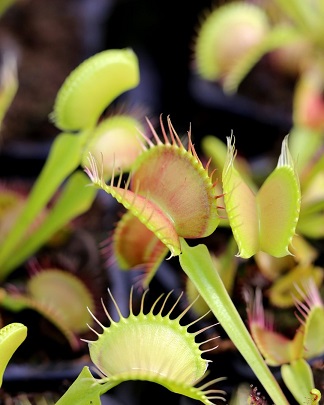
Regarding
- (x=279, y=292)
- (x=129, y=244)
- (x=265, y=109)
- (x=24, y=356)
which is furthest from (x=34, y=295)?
(x=265, y=109)

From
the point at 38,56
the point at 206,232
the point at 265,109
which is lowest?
the point at 265,109

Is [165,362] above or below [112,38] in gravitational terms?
above

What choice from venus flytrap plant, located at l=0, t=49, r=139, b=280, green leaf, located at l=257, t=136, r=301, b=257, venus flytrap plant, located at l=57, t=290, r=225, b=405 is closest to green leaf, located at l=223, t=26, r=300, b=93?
venus flytrap plant, located at l=0, t=49, r=139, b=280

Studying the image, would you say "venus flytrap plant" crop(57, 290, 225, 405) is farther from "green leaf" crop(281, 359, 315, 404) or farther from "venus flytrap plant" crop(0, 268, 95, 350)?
"venus flytrap plant" crop(0, 268, 95, 350)

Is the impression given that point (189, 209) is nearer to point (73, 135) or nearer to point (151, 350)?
point (151, 350)

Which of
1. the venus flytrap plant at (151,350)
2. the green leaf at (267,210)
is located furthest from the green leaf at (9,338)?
the green leaf at (267,210)

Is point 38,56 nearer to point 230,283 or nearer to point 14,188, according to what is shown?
point 14,188

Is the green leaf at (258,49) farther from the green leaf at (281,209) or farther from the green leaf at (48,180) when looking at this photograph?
the green leaf at (281,209)
